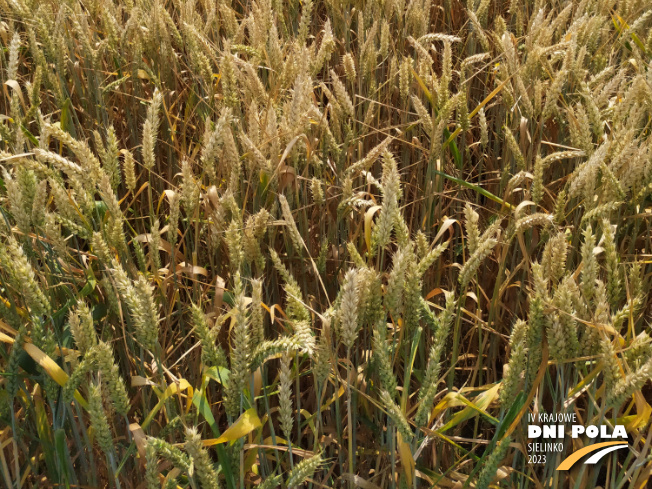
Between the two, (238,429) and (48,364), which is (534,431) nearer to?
(238,429)

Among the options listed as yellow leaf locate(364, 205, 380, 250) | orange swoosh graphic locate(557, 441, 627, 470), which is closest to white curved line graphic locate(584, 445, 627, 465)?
orange swoosh graphic locate(557, 441, 627, 470)

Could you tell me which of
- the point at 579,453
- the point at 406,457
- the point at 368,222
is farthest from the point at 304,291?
the point at 579,453

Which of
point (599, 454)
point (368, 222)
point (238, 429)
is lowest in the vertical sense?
point (599, 454)

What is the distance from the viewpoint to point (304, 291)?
1.32 m

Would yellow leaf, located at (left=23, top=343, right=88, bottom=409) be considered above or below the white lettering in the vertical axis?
above

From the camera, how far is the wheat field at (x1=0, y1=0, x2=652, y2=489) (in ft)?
2.93

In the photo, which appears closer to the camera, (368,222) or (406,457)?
(406,457)

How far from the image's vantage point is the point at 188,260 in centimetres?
143

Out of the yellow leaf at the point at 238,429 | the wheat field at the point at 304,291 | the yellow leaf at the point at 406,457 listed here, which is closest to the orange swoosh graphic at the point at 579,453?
the wheat field at the point at 304,291

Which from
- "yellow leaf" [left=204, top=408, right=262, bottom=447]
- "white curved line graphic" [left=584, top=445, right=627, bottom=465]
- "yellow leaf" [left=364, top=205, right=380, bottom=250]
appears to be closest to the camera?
"yellow leaf" [left=204, top=408, right=262, bottom=447]

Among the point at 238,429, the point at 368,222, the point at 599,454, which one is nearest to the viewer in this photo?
the point at 238,429

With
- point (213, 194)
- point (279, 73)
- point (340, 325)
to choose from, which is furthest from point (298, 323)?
point (279, 73)

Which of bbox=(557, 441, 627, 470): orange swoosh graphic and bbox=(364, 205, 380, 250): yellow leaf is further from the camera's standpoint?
bbox=(364, 205, 380, 250): yellow leaf

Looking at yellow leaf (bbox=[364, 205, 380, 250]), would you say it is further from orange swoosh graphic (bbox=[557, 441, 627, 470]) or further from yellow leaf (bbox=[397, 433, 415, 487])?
orange swoosh graphic (bbox=[557, 441, 627, 470])
